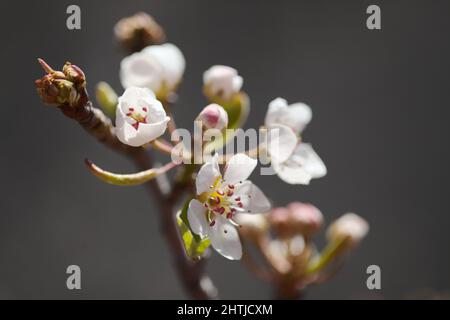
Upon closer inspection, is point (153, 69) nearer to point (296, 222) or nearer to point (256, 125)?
point (296, 222)

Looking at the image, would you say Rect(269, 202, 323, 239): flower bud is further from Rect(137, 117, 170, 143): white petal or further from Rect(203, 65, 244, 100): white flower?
Rect(137, 117, 170, 143): white petal

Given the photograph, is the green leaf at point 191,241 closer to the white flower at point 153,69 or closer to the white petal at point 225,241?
the white petal at point 225,241

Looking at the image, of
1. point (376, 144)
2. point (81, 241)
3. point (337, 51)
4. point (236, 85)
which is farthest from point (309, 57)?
point (236, 85)

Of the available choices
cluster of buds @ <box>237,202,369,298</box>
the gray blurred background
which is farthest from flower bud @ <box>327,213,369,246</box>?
the gray blurred background

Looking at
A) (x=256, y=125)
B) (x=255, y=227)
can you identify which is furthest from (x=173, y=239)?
(x=256, y=125)

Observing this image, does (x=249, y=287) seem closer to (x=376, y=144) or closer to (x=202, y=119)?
(x=376, y=144)

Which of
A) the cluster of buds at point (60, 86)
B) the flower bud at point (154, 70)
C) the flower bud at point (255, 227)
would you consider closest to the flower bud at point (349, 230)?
the flower bud at point (255, 227)
